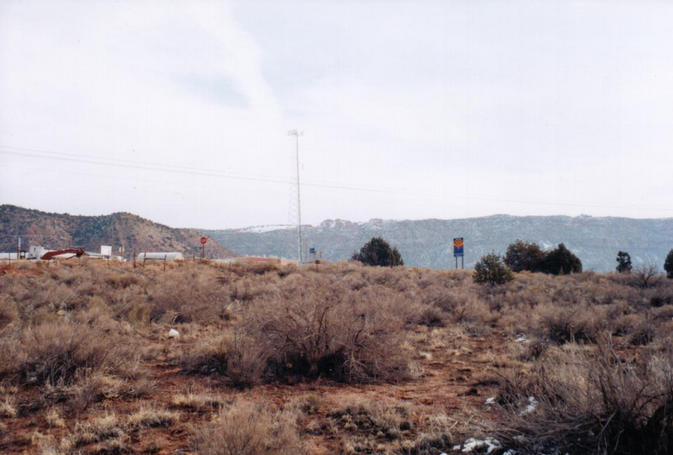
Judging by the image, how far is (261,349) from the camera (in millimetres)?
7863

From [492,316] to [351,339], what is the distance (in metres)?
8.56

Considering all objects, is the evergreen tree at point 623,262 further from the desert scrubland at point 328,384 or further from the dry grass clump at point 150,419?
the dry grass clump at point 150,419

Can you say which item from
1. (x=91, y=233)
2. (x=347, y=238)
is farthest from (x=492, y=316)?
(x=347, y=238)

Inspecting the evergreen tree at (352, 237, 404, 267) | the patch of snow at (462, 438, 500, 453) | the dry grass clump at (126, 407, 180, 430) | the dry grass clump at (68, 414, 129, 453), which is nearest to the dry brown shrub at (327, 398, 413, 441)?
the patch of snow at (462, 438, 500, 453)

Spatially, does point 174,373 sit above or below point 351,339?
→ below

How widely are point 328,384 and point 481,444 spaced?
334cm

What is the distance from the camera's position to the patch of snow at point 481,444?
Answer: 4.42 meters

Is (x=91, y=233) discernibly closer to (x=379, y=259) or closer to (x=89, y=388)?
(x=379, y=259)

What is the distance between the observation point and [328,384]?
24.5 ft

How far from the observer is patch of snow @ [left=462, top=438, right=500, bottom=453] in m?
4.42

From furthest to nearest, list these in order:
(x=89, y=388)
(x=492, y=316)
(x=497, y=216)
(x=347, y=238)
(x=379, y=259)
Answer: (x=497, y=216)
(x=347, y=238)
(x=379, y=259)
(x=492, y=316)
(x=89, y=388)

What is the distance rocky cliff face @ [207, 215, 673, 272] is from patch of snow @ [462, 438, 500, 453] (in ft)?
382

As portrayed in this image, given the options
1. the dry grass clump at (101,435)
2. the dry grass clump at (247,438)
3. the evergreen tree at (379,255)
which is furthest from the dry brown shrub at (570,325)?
the evergreen tree at (379,255)

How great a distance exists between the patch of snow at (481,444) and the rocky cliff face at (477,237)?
11643 centimetres
